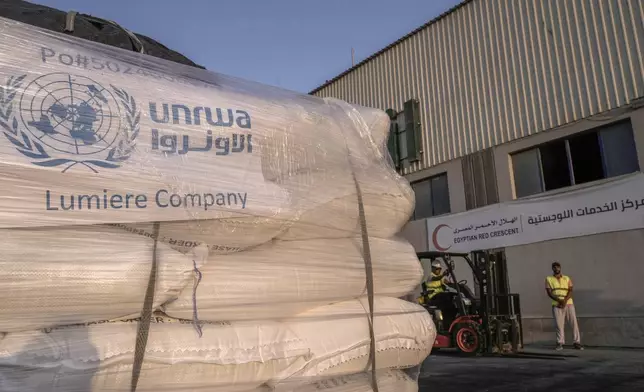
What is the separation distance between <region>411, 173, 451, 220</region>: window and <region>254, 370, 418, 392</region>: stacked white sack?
9815 millimetres

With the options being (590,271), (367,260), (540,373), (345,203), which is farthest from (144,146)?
(590,271)

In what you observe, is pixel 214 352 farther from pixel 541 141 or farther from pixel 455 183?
pixel 455 183

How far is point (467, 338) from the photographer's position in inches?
330

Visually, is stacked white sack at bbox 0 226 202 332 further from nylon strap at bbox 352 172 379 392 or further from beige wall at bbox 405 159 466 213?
beige wall at bbox 405 159 466 213

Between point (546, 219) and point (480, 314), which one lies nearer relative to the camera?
point (480, 314)

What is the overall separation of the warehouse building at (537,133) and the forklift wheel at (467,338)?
138 cm

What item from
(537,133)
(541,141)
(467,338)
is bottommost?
(467,338)

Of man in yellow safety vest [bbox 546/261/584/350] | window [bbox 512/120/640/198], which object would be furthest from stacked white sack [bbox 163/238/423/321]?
window [bbox 512/120/640/198]

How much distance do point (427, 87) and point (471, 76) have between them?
120 centimetres

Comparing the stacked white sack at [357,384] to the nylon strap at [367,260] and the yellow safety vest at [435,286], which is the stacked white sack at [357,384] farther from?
the yellow safety vest at [435,286]

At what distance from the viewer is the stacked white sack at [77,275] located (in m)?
1.52

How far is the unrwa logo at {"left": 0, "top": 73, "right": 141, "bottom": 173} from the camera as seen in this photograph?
1.57 metres

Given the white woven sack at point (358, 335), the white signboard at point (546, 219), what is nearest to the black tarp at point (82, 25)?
the white woven sack at point (358, 335)

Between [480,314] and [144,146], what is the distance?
7.72 m
